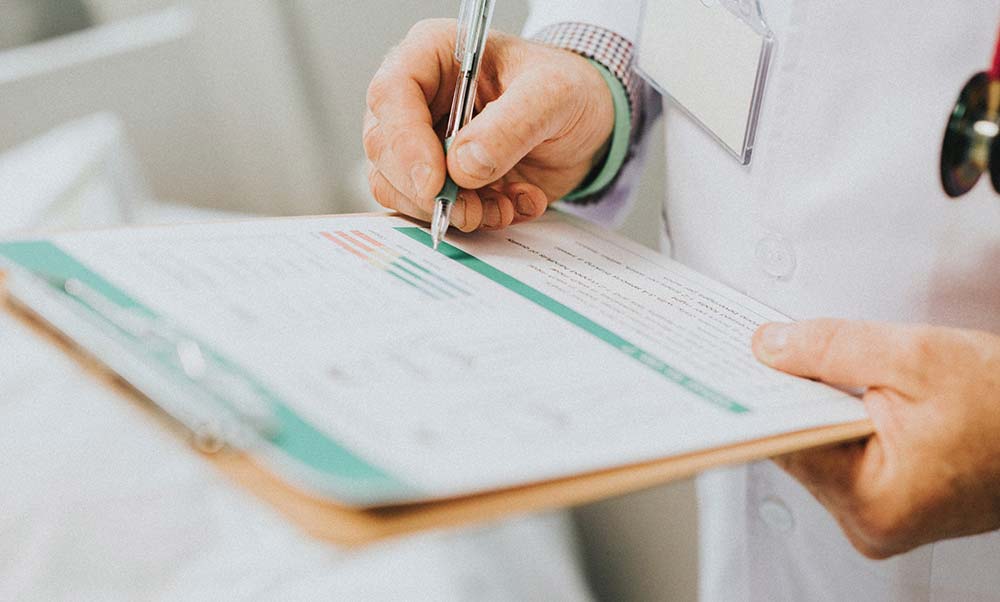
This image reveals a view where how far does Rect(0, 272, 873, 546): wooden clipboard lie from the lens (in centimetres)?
22

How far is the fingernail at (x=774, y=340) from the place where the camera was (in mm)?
377

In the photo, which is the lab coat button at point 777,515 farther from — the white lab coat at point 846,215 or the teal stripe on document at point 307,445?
the teal stripe on document at point 307,445

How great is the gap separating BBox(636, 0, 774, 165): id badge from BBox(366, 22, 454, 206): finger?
165mm

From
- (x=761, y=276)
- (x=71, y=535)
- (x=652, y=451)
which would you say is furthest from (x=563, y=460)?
(x=71, y=535)

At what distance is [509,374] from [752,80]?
0.93 ft

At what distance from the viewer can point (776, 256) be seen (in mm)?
484

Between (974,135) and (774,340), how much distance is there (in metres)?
0.14

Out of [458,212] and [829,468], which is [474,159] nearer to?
[458,212]

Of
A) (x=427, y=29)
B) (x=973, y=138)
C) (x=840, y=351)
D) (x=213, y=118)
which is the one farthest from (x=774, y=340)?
(x=213, y=118)

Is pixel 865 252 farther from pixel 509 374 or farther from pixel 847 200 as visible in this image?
pixel 509 374

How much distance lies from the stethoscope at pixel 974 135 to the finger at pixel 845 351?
0.31 feet

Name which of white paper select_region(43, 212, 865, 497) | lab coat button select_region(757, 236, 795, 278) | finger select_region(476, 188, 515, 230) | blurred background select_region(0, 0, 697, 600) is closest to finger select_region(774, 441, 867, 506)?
white paper select_region(43, 212, 865, 497)

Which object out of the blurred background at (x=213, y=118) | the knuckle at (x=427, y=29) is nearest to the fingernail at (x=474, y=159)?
the knuckle at (x=427, y=29)

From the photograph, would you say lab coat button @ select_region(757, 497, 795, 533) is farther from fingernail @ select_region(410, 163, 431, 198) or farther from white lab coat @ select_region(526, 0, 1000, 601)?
fingernail @ select_region(410, 163, 431, 198)
